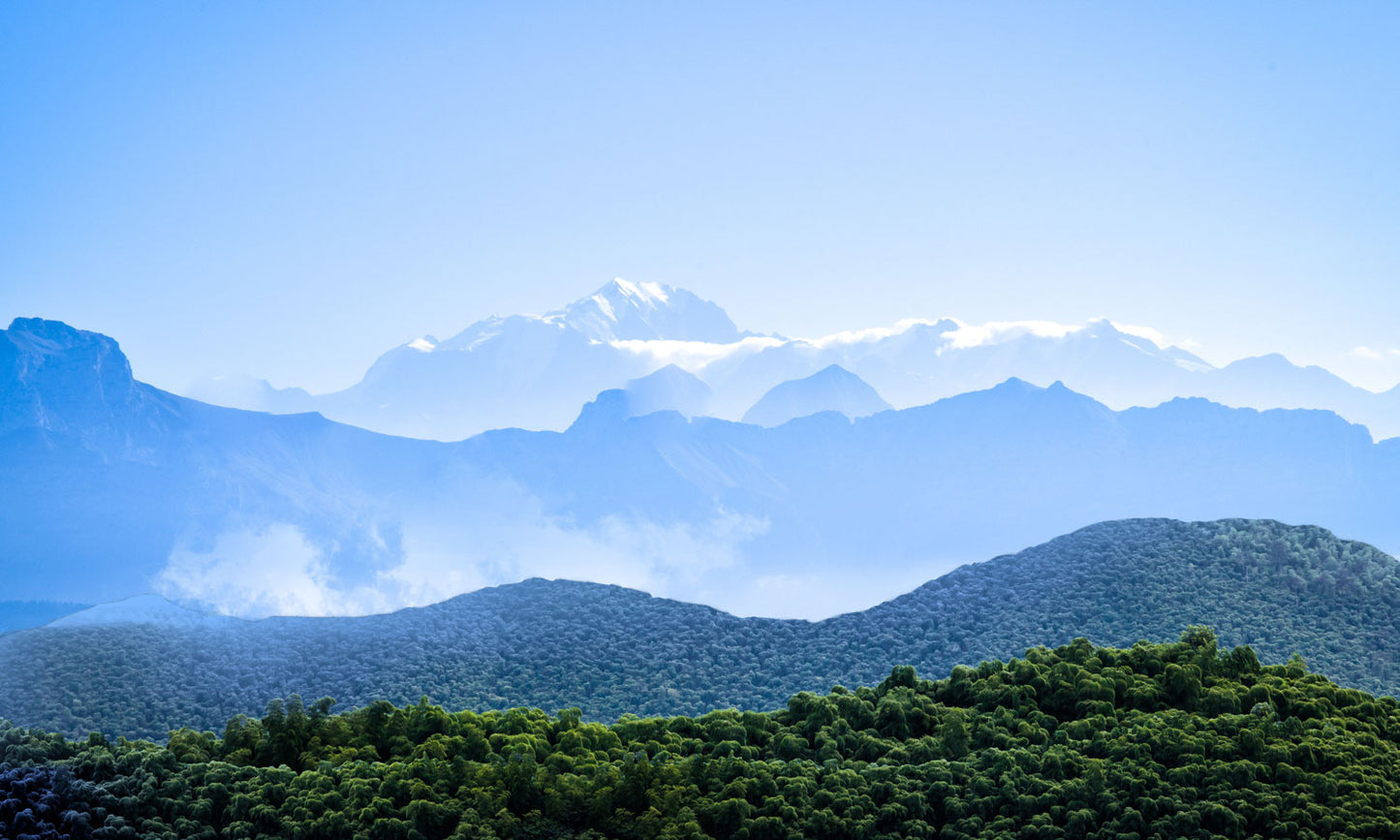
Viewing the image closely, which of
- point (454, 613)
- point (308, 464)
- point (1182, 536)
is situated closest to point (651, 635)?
point (454, 613)

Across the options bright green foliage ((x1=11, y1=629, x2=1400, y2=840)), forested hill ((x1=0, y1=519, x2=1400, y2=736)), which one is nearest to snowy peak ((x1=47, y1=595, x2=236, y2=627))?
forested hill ((x1=0, y1=519, x2=1400, y2=736))

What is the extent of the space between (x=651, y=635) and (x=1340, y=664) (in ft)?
66.1

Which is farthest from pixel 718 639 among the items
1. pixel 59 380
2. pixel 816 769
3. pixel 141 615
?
pixel 59 380

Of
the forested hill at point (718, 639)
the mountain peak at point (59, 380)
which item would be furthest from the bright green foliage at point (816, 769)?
the mountain peak at point (59, 380)

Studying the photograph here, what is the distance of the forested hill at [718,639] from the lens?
101 ft

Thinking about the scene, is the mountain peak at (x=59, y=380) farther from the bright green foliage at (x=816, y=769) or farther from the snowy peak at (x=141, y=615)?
Answer: the bright green foliage at (x=816, y=769)

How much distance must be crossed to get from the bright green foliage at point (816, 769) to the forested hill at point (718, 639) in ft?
54.1

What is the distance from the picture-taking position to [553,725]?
1345 cm

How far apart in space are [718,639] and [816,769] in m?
22.4

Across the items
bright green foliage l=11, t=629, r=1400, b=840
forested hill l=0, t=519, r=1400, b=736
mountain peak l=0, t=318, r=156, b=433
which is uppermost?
mountain peak l=0, t=318, r=156, b=433

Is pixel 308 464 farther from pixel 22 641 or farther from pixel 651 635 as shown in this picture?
pixel 651 635

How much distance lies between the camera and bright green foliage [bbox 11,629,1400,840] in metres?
11.1

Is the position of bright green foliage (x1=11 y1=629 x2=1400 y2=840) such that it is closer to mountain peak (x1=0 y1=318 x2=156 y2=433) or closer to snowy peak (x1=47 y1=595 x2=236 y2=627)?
snowy peak (x1=47 y1=595 x2=236 y2=627)

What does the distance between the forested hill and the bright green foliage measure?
16.5 metres
